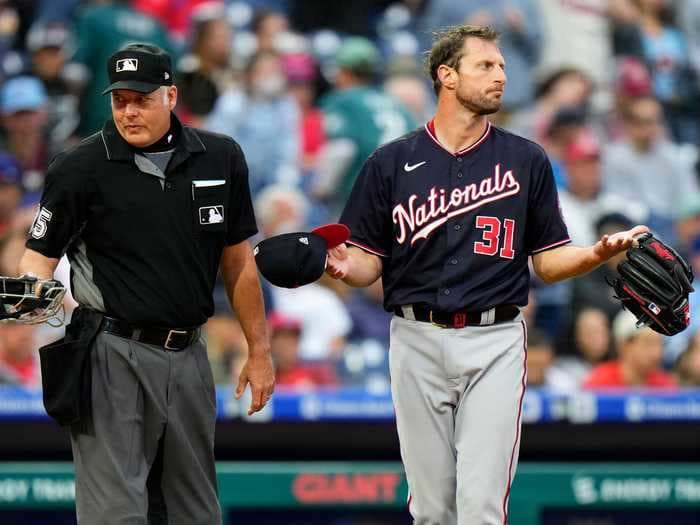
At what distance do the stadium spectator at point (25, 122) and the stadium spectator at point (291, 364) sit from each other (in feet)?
6.05

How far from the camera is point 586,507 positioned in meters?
7.05

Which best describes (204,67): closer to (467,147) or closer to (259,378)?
(467,147)

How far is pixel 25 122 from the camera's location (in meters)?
7.92

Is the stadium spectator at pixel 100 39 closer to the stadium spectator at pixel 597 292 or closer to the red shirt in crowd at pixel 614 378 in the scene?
the stadium spectator at pixel 597 292

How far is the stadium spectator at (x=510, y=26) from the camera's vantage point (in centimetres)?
875

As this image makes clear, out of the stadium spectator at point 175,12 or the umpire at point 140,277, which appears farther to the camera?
the stadium spectator at point 175,12

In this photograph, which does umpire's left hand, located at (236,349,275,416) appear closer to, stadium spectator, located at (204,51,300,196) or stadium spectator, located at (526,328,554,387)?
stadium spectator, located at (526,328,554,387)

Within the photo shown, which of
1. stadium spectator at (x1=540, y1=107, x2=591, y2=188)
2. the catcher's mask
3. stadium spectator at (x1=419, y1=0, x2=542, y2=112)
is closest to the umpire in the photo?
the catcher's mask

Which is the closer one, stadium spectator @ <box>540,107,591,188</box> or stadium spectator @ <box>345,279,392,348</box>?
stadium spectator @ <box>345,279,392,348</box>

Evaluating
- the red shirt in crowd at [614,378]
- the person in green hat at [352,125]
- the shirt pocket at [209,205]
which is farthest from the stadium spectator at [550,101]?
the shirt pocket at [209,205]

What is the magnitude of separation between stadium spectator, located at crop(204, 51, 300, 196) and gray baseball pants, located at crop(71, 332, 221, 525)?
399 centimetres

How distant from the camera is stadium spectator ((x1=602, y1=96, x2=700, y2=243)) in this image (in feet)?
27.1

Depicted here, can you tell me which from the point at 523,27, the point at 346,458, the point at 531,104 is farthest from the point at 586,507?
the point at 523,27

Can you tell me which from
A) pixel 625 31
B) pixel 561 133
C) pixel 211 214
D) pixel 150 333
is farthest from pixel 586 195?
pixel 150 333
